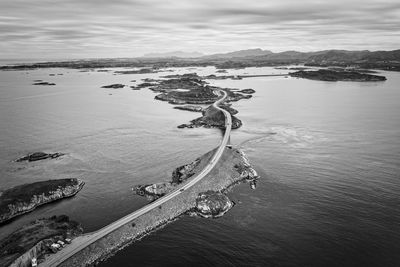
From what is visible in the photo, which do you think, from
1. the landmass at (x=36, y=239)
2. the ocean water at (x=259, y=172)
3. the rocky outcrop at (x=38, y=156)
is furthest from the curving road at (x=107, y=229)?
the rocky outcrop at (x=38, y=156)

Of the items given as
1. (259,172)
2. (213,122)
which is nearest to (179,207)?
(259,172)

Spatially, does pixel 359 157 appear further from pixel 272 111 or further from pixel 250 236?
pixel 272 111

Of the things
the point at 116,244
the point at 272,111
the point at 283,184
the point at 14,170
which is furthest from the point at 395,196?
the point at 272,111

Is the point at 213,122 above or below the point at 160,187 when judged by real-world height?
above

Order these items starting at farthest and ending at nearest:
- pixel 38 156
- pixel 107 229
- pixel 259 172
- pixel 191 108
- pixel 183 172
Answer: pixel 191 108
pixel 38 156
pixel 259 172
pixel 183 172
pixel 107 229

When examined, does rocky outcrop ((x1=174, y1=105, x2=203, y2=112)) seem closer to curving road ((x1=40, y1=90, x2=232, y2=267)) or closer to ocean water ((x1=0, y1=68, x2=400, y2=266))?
ocean water ((x1=0, y1=68, x2=400, y2=266))

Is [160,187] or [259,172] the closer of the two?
[160,187]

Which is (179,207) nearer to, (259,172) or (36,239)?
(36,239)
